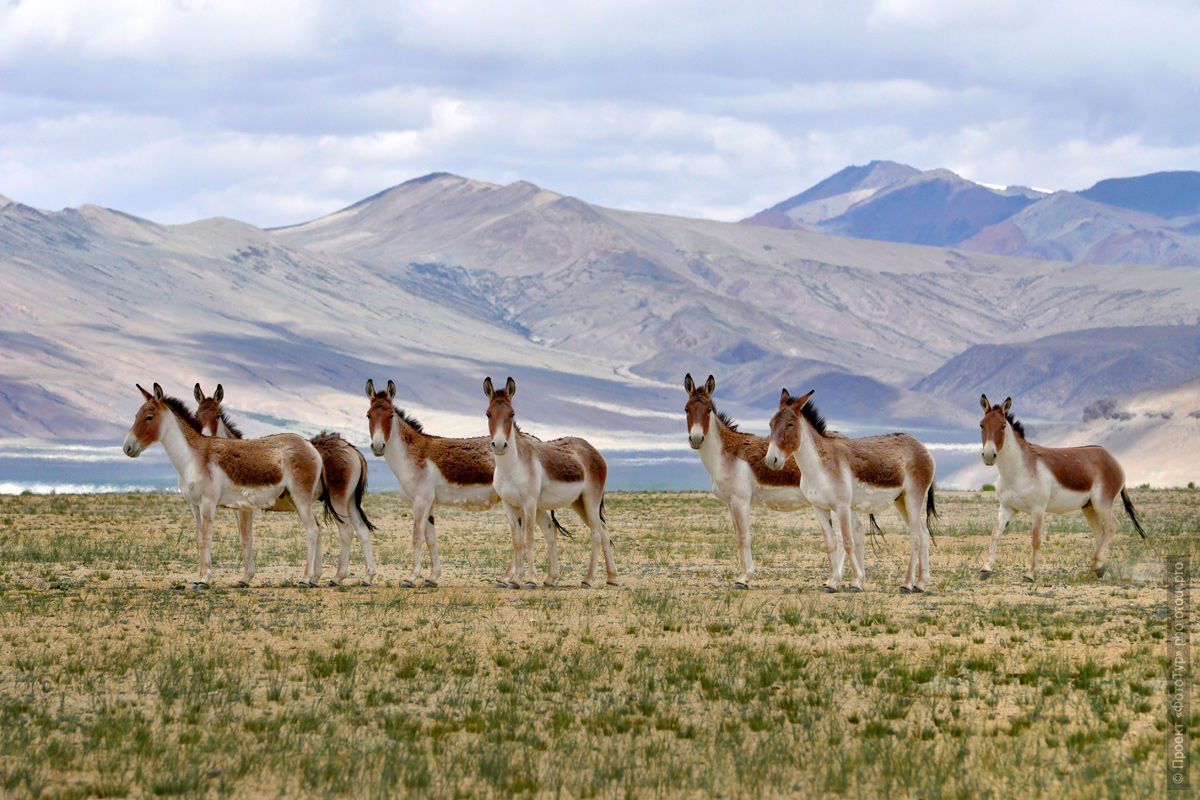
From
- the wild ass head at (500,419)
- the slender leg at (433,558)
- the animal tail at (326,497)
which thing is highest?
the wild ass head at (500,419)

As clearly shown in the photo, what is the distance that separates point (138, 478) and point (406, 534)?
152659mm

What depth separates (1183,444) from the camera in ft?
365

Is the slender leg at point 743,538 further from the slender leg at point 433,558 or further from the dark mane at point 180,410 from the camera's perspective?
the dark mane at point 180,410

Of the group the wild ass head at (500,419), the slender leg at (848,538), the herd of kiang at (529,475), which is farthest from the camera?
the herd of kiang at (529,475)

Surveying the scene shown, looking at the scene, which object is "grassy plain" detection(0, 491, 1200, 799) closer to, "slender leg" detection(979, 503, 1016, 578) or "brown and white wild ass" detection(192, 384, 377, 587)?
"slender leg" detection(979, 503, 1016, 578)

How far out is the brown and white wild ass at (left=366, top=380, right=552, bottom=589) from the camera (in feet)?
69.6

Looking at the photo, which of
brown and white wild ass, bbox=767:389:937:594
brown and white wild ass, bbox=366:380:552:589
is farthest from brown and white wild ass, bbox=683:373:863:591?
brown and white wild ass, bbox=366:380:552:589

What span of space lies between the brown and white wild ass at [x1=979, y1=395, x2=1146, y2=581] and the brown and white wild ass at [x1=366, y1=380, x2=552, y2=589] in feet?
25.9

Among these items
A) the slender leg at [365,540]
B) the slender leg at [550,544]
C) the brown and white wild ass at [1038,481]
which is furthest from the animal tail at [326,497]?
the brown and white wild ass at [1038,481]

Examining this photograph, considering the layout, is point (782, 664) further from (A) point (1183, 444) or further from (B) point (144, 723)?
(A) point (1183, 444)

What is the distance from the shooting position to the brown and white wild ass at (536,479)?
20.6m

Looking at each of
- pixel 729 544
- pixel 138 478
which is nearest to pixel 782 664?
pixel 729 544

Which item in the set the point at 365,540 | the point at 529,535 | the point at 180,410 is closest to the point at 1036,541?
the point at 529,535

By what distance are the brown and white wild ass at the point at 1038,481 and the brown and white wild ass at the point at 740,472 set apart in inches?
114
